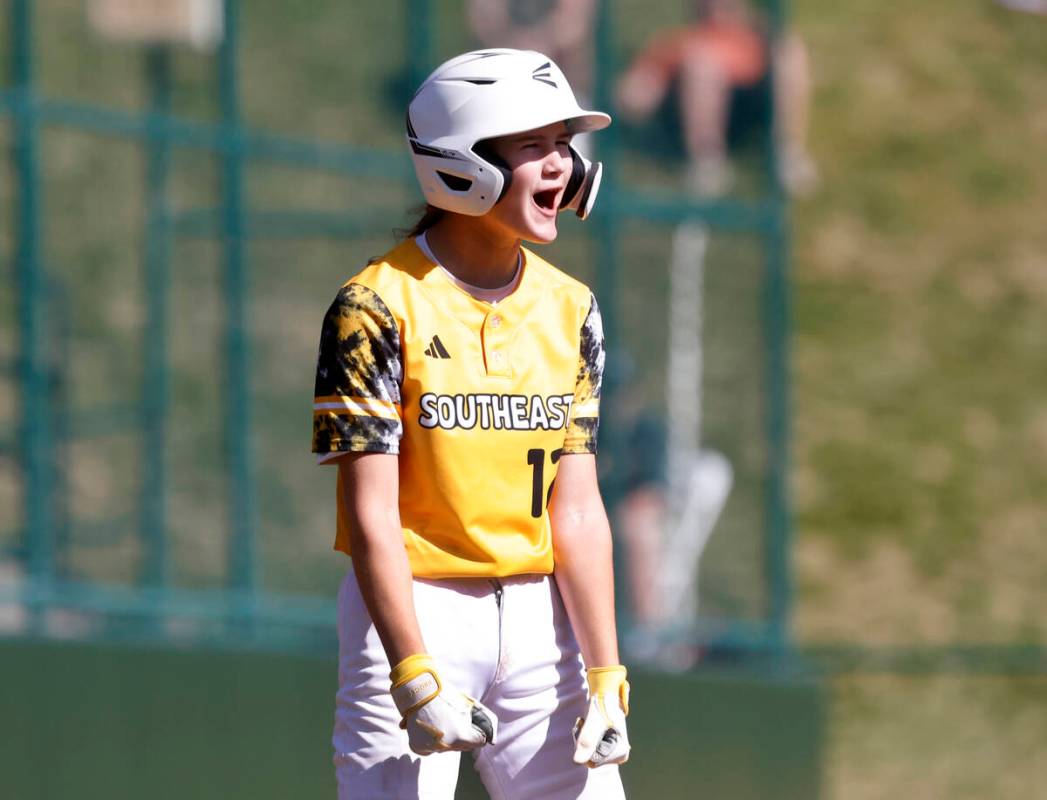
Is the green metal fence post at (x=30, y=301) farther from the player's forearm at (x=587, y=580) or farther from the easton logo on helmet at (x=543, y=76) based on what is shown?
the easton logo on helmet at (x=543, y=76)

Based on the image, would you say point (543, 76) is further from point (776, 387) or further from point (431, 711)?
point (776, 387)

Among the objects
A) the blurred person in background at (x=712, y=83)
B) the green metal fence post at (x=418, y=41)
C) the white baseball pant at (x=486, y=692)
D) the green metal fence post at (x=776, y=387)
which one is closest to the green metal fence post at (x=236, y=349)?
the green metal fence post at (x=418, y=41)

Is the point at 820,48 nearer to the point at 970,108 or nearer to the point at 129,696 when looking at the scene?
the point at 970,108

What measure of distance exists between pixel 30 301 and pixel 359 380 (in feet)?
10.6

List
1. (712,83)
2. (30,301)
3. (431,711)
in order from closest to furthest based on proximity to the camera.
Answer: (431,711), (30,301), (712,83)

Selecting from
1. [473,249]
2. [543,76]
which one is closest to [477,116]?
[543,76]

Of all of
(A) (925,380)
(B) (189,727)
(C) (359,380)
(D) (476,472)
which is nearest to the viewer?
(C) (359,380)

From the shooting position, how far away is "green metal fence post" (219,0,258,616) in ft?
24.0

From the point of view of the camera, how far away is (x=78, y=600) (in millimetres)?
6688

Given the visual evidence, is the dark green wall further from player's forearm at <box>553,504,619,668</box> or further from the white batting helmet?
the white batting helmet

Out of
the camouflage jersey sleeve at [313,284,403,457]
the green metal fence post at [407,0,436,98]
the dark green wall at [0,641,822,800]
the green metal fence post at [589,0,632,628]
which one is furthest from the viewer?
the green metal fence post at [589,0,632,628]

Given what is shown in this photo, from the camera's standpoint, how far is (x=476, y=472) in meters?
3.87

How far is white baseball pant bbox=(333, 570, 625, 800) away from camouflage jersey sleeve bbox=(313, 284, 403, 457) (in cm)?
31

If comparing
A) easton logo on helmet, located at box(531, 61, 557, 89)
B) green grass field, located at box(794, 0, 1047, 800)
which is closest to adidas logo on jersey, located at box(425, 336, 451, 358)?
easton logo on helmet, located at box(531, 61, 557, 89)
